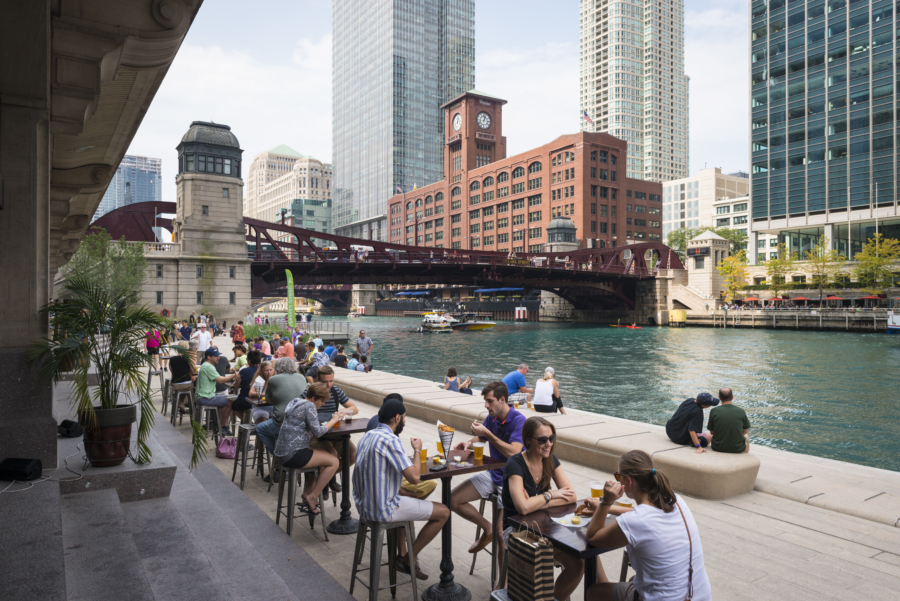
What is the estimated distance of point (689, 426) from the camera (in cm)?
861

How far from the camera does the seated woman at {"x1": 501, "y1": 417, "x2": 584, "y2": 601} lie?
4.53 metres

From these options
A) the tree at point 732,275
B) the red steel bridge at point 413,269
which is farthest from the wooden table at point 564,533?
the tree at point 732,275

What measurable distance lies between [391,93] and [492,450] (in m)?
170

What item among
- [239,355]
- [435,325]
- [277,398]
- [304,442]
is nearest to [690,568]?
[304,442]

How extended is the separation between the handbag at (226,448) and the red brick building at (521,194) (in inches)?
3810

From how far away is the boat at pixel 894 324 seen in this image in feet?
170

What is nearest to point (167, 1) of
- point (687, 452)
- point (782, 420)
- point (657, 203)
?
point (687, 452)

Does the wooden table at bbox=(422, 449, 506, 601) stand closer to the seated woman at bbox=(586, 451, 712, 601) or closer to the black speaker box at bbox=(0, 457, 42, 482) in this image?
the seated woman at bbox=(586, 451, 712, 601)

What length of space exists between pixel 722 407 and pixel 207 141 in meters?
49.5

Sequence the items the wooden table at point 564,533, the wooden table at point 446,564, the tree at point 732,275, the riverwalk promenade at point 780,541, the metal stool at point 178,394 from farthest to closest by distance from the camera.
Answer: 1. the tree at point 732,275
2. the metal stool at point 178,394
3. the riverwalk promenade at point 780,541
4. the wooden table at point 446,564
5. the wooden table at point 564,533

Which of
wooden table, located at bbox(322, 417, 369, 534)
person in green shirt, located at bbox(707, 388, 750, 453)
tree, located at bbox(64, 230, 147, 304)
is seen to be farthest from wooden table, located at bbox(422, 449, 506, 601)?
tree, located at bbox(64, 230, 147, 304)

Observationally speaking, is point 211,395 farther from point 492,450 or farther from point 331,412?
point 492,450

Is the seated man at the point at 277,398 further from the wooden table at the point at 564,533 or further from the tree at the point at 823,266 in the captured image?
the tree at the point at 823,266

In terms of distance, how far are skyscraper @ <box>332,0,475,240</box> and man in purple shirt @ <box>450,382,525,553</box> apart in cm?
16021
